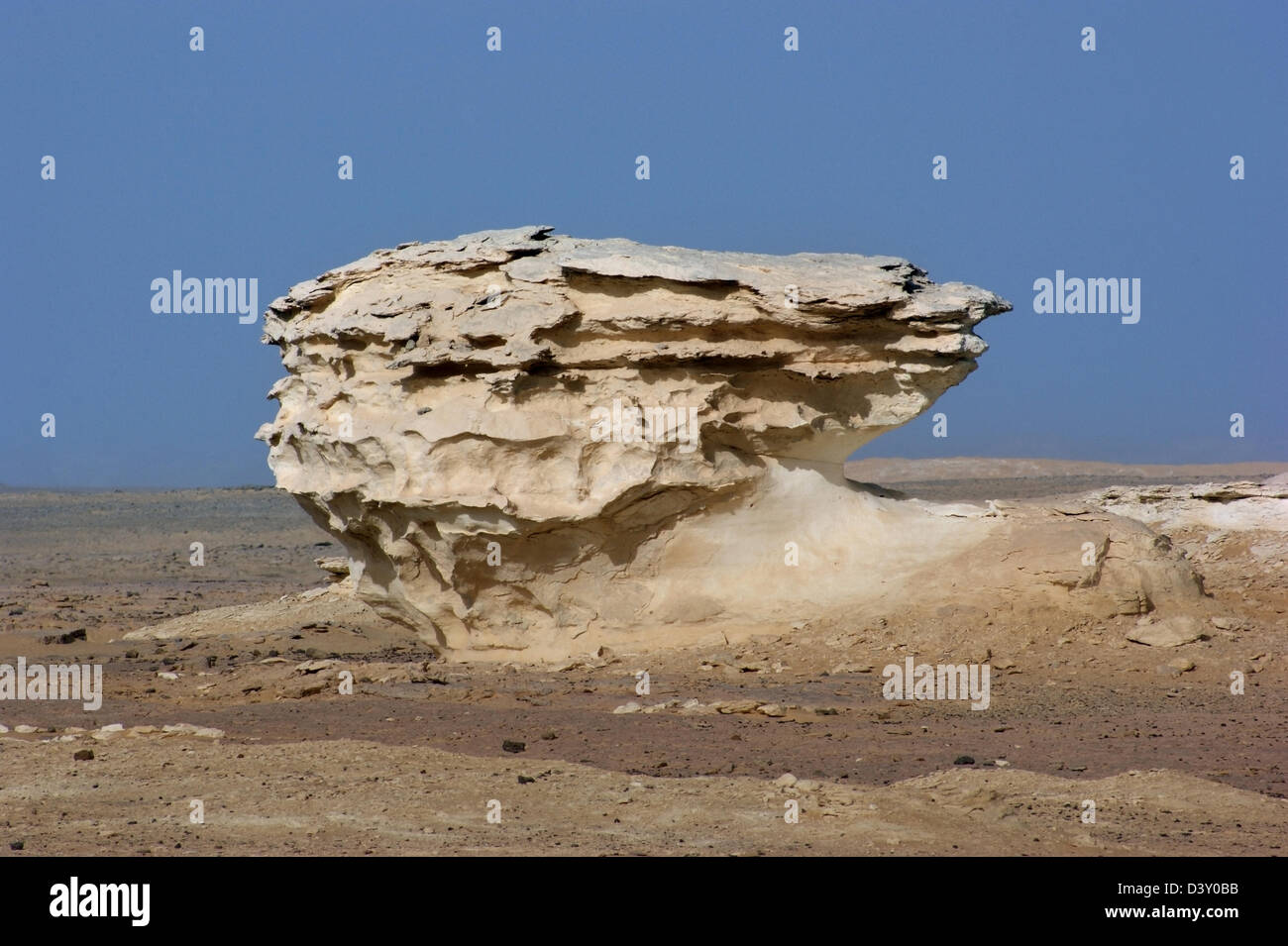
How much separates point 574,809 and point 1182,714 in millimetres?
4986

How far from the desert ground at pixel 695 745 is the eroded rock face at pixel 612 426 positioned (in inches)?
22.8

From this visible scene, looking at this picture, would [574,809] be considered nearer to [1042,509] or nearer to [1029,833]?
[1029,833]

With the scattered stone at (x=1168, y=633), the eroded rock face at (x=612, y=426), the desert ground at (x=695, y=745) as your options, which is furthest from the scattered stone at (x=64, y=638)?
the scattered stone at (x=1168, y=633)

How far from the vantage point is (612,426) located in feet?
36.3

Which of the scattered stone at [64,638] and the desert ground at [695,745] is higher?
the scattered stone at [64,638]

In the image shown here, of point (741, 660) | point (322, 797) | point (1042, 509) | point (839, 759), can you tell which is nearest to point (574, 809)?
point (322, 797)

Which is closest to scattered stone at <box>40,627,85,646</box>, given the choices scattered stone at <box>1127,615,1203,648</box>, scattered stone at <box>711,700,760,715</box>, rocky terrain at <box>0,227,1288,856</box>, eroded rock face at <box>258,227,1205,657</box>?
rocky terrain at <box>0,227,1288,856</box>

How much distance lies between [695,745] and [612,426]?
334 cm

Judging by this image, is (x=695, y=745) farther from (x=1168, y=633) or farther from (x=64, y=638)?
(x=64, y=638)

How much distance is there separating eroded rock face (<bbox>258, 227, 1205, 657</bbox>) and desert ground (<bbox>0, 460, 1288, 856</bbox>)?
1.90 ft

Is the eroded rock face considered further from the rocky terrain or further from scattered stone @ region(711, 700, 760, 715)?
scattered stone @ region(711, 700, 760, 715)

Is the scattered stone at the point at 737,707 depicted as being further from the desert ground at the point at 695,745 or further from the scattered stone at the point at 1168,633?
the scattered stone at the point at 1168,633

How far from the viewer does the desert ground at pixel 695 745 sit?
6500mm

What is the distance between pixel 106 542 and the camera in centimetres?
3478
